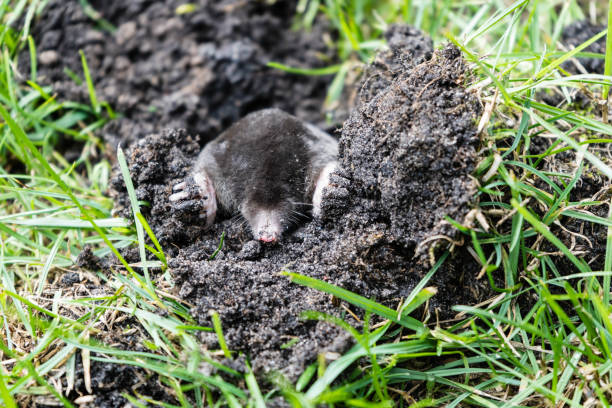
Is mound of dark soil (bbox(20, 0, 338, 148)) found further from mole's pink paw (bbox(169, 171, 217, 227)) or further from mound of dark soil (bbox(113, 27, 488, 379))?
mound of dark soil (bbox(113, 27, 488, 379))

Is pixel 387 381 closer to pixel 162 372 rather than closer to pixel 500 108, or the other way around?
pixel 162 372

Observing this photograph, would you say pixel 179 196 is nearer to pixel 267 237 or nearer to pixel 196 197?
pixel 196 197

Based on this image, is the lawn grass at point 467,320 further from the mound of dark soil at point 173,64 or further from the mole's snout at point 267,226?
the mound of dark soil at point 173,64

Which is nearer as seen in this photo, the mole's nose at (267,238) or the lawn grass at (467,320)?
the lawn grass at (467,320)

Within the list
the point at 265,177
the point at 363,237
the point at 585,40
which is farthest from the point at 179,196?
the point at 585,40

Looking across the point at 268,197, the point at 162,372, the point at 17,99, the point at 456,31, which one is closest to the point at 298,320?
the point at 162,372

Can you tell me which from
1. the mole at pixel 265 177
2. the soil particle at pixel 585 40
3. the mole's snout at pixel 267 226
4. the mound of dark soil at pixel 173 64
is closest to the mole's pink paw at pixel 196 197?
the mole at pixel 265 177

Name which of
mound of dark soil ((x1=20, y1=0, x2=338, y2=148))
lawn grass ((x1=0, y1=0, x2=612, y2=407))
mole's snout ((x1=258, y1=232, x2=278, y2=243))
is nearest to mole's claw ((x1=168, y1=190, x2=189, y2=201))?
lawn grass ((x1=0, y1=0, x2=612, y2=407))
